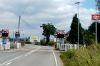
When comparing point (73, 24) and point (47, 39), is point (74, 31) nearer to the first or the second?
point (73, 24)

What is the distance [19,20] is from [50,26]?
75032mm

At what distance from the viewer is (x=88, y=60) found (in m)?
18.8

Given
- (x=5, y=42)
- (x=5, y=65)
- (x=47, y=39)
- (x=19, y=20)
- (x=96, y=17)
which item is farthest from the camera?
(x=47, y=39)

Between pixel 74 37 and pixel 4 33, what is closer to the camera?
pixel 4 33

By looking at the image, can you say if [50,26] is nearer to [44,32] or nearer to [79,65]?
[44,32]

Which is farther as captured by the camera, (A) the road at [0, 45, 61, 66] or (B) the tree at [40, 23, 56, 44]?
(B) the tree at [40, 23, 56, 44]

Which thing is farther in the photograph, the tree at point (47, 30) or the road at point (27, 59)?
the tree at point (47, 30)

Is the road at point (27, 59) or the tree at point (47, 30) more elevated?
the tree at point (47, 30)

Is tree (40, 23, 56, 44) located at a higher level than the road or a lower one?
higher

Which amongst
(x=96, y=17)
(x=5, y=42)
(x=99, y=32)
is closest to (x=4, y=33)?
(x=5, y=42)

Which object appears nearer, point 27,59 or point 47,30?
point 27,59

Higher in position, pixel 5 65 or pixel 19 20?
pixel 19 20

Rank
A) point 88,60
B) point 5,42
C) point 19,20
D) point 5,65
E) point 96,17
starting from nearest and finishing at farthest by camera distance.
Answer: point 88,60
point 5,65
point 96,17
point 5,42
point 19,20

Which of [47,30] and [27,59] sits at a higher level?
[47,30]
